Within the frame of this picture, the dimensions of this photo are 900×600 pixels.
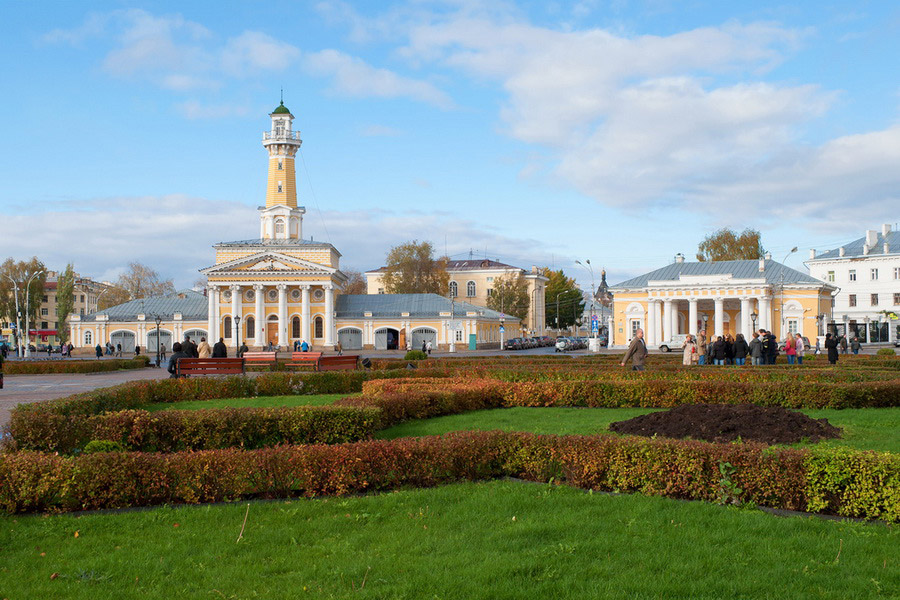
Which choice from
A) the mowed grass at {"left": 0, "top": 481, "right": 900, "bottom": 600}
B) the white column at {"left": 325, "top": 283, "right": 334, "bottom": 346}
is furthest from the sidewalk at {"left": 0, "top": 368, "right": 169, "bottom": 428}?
the white column at {"left": 325, "top": 283, "right": 334, "bottom": 346}

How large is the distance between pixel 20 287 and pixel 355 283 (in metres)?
41.1

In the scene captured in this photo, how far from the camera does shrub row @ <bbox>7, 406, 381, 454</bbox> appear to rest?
364 inches

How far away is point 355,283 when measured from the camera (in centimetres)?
10588

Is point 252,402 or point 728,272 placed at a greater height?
point 728,272

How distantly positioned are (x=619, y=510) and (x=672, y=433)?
341 centimetres

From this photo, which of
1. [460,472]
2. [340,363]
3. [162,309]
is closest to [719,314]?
[340,363]

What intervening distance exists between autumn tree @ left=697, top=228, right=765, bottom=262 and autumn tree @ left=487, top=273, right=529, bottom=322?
818 inches

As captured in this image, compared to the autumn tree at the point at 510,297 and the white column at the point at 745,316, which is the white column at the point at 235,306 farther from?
the white column at the point at 745,316

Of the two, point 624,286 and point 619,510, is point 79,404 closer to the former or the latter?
point 619,510

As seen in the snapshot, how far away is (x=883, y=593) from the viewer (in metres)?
4.69

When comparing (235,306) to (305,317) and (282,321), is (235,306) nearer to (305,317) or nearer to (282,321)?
Result: (282,321)

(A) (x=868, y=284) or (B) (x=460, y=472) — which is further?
(A) (x=868, y=284)

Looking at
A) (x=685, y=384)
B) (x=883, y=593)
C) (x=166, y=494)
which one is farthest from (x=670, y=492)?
(x=685, y=384)

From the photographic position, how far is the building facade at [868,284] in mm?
66438
